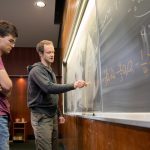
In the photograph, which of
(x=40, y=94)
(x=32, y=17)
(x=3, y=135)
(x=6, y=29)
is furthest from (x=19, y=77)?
(x=3, y=135)

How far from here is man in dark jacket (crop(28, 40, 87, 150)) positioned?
2240mm

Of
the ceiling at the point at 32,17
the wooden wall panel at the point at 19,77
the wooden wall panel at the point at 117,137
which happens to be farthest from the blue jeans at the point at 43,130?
the wooden wall panel at the point at 19,77

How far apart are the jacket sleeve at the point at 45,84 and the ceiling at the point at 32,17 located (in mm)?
3232

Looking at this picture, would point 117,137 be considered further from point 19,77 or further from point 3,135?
point 19,77

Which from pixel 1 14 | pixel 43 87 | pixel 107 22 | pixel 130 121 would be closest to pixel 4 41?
pixel 43 87

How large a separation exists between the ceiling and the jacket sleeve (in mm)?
3232

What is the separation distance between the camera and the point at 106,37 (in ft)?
4.50

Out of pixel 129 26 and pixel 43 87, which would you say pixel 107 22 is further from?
pixel 43 87

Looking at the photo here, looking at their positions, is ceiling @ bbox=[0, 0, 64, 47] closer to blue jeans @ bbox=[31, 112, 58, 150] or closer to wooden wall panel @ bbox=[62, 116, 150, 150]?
blue jeans @ bbox=[31, 112, 58, 150]

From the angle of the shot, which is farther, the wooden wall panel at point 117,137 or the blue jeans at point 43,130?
the blue jeans at point 43,130

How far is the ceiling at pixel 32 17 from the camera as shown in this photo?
5320 millimetres

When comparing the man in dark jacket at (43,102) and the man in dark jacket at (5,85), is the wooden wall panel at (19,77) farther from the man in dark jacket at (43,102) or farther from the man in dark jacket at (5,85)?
the man in dark jacket at (5,85)

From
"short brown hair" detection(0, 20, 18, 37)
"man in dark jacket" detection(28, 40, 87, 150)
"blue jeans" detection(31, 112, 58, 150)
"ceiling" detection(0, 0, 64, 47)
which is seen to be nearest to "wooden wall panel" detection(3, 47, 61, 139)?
"ceiling" detection(0, 0, 64, 47)

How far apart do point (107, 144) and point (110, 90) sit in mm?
289
